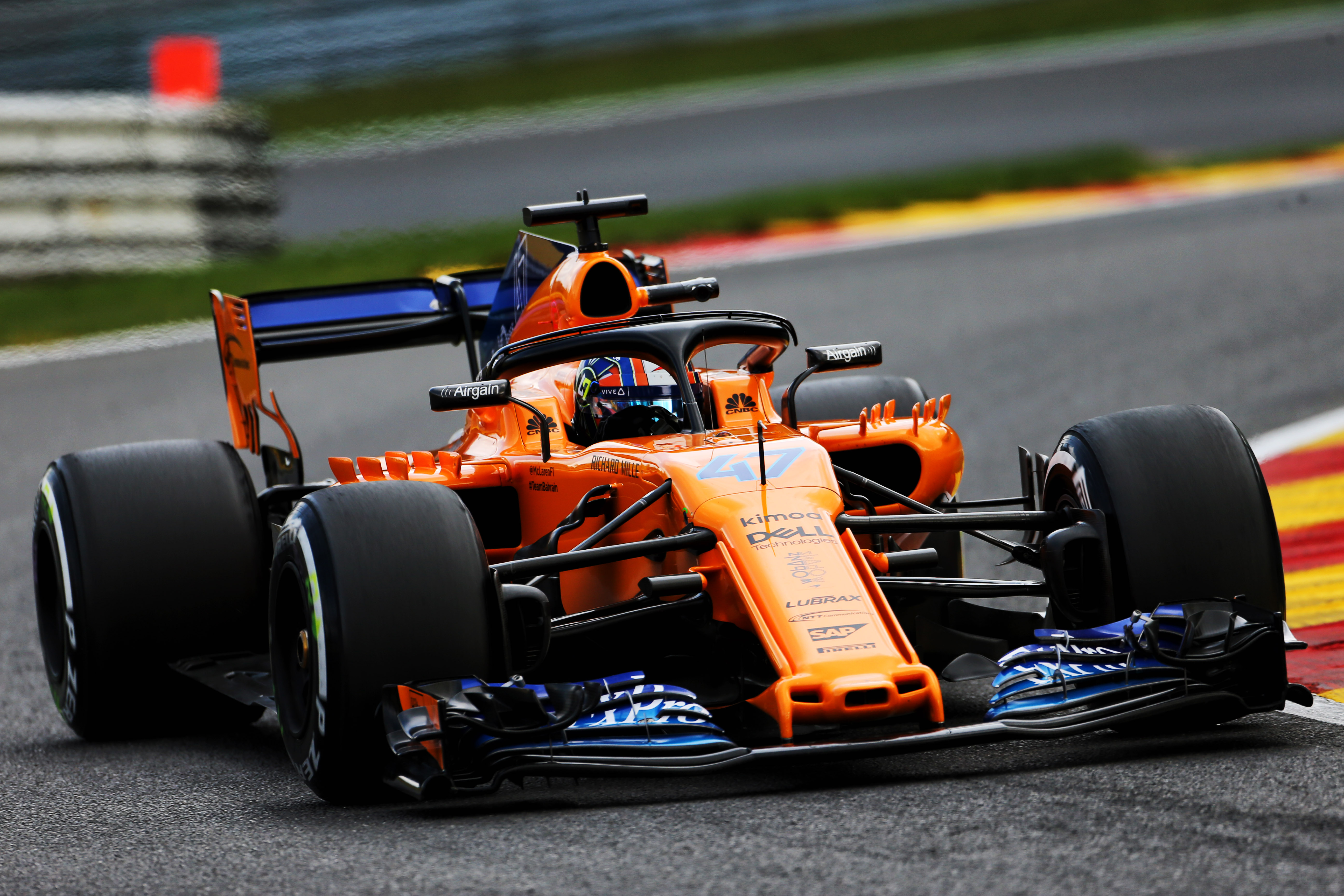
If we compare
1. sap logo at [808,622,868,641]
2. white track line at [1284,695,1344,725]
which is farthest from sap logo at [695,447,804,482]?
white track line at [1284,695,1344,725]

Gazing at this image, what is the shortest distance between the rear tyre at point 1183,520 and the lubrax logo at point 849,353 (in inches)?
38.0

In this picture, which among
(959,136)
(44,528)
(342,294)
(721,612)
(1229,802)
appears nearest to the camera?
(1229,802)

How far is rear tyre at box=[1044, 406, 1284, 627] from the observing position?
518 centimetres

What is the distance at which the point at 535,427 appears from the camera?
611cm

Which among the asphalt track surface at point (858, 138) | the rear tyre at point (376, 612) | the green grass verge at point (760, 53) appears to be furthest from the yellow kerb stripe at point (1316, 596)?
the green grass verge at point (760, 53)

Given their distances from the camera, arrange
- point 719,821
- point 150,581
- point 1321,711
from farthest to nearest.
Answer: point 150,581 < point 1321,711 < point 719,821

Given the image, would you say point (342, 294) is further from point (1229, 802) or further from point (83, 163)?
point (83, 163)

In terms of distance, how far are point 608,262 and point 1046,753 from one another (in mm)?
2467

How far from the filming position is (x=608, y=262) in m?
6.40

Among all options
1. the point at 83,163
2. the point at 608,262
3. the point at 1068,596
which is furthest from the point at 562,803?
the point at 83,163

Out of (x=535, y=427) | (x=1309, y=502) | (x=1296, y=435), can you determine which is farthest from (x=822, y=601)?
(x=1296, y=435)

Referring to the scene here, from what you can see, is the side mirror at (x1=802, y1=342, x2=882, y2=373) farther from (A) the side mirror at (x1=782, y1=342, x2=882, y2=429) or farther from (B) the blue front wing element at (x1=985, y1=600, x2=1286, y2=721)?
(B) the blue front wing element at (x1=985, y1=600, x2=1286, y2=721)

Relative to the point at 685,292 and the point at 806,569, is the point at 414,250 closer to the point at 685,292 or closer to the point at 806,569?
the point at 685,292

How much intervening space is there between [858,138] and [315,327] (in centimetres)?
1379
